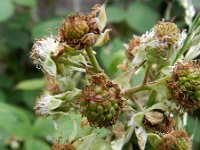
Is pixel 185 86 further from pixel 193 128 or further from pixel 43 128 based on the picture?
pixel 43 128

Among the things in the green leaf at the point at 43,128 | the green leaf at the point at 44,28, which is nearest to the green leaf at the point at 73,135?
the green leaf at the point at 43,128

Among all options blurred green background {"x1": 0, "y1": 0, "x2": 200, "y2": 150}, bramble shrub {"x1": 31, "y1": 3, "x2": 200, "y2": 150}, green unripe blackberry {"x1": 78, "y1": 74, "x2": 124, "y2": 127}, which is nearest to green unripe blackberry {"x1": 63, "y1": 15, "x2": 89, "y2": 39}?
bramble shrub {"x1": 31, "y1": 3, "x2": 200, "y2": 150}

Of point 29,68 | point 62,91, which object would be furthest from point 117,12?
point 62,91

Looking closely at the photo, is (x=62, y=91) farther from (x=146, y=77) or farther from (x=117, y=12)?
(x=117, y=12)

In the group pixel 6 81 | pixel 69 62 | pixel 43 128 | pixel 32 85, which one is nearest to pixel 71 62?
pixel 69 62

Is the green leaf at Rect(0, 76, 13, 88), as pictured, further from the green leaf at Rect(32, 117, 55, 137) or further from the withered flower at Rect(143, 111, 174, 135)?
the withered flower at Rect(143, 111, 174, 135)

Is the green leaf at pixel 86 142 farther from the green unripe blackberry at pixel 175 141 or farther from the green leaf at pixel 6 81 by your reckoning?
the green leaf at pixel 6 81
